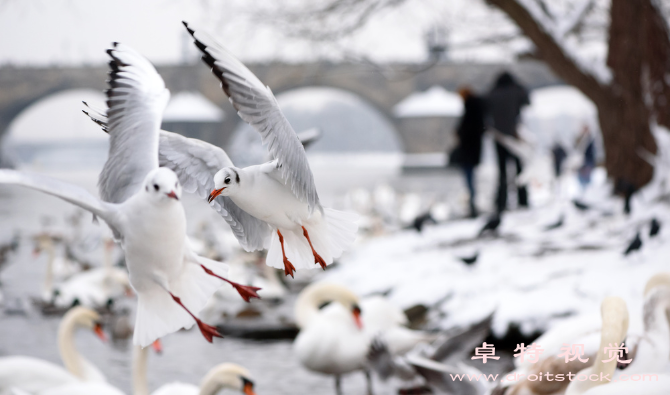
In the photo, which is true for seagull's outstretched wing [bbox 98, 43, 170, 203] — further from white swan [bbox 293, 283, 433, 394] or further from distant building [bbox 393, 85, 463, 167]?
distant building [bbox 393, 85, 463, 167]

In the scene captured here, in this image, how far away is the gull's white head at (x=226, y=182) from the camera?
0.88 metres

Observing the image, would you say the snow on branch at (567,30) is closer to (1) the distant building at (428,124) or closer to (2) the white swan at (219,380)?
(2) the white swan at (219,380)

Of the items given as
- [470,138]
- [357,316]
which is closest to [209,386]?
[357,316]

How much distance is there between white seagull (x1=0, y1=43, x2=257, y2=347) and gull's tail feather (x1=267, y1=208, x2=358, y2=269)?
4.6 inches

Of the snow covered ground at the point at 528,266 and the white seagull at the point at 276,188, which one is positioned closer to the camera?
the white seagull at the point at 276,188

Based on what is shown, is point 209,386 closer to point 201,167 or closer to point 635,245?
point 201,167

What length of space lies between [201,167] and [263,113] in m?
0.26

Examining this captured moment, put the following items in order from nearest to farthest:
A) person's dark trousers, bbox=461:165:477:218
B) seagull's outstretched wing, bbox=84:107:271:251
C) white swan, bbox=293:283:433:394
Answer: seagull's outstretched wing, bbox=84:107:271:251 → white swan, bbox=293:283:433:394 → person's dark trousers, bbox=461:165:477:218

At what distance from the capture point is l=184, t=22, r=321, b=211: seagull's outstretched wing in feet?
2.64

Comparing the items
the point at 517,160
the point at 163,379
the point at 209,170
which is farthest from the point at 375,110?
the point at 209,170

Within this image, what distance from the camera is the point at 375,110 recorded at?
39.0m

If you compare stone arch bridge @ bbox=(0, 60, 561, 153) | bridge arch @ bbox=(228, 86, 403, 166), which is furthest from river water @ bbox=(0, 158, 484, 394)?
bridge arch @ bbox=(228, 86, 403, 166)

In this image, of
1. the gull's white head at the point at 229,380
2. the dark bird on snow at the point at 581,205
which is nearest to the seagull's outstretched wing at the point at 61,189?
the gull's white head at the point at 229,380

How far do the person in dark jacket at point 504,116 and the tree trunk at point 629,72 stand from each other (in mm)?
1233
